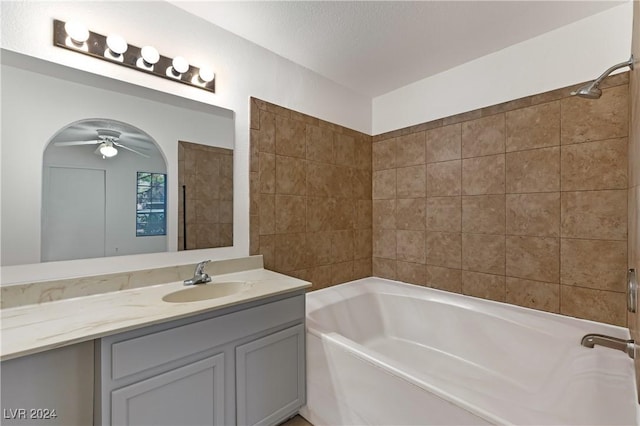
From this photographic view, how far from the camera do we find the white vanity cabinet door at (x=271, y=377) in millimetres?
1379

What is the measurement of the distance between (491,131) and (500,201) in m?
0.52

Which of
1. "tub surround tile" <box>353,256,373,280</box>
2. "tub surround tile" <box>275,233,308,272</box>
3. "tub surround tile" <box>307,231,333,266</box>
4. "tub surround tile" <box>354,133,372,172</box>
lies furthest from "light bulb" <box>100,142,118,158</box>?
"tub surround tile" <box>353,256,373,280</box>

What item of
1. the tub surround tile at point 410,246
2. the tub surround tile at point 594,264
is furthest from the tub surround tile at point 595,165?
the tub surround tile at point 410,246

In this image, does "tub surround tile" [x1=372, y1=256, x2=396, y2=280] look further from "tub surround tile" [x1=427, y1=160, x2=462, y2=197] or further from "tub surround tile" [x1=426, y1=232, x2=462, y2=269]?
"tub surround tile" [x1=427, y1=160, x2=462, y2=197]

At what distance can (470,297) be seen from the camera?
7.11ft

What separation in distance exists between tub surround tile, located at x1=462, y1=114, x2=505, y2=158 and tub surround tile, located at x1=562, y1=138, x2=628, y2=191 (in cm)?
39

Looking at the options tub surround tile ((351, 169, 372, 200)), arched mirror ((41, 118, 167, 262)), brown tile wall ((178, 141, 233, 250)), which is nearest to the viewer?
arched mirror ((41, 118, 167, 262))

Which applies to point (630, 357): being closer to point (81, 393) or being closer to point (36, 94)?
point (81, 393)

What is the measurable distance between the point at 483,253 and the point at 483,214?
29 cm

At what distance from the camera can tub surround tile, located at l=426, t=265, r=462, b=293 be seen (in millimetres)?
2262

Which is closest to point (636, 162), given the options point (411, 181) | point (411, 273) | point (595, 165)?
point (595, 165)

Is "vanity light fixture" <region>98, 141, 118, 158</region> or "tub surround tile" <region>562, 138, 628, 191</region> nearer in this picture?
"vanity light fixture" <region>98, 141, 118, 158</region>

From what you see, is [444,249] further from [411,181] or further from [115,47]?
[115,47]

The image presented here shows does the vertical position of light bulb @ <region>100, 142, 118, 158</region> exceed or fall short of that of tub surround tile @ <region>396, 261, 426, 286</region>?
it exceeds it
